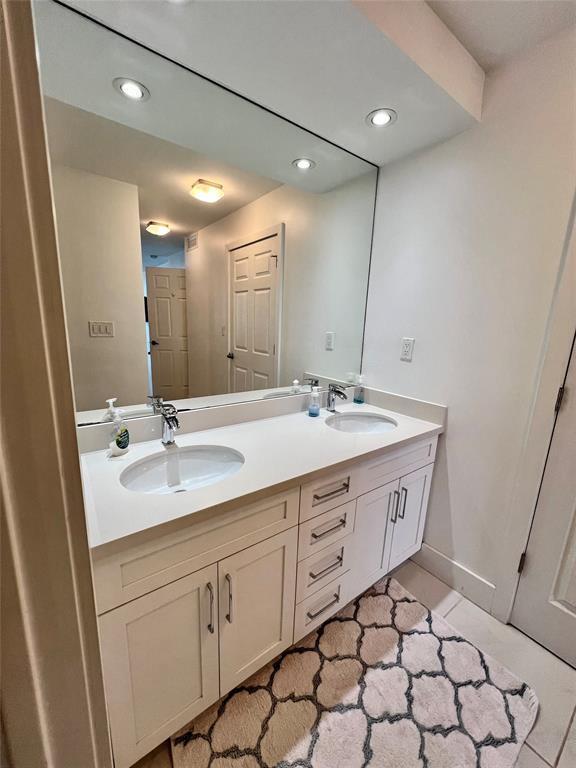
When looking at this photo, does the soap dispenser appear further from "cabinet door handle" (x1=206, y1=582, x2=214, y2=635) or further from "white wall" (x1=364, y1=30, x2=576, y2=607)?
"white wall" (x1=364, y1=30, x2=576, y2=607)

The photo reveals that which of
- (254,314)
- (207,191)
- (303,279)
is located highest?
(207,191)

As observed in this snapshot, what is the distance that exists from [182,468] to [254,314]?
0.85m

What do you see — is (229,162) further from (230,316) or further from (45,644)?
(45,644)

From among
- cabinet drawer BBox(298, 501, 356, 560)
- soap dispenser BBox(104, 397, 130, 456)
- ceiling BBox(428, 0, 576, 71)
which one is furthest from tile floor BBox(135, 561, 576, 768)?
ceiling BBox(428, 0, 576, 71)

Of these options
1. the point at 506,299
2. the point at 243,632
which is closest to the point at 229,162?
the point at 506,299

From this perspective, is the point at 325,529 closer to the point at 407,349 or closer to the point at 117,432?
the point at 117,432

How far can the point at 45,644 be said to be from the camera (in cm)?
34

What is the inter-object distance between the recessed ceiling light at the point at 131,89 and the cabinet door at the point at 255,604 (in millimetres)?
1600

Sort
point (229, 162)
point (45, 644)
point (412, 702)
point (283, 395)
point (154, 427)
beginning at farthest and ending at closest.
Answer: point (283, 395), point (229, 162), point (154, 427), point (412, 702), point (45, 644)

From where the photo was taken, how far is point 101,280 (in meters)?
1.11

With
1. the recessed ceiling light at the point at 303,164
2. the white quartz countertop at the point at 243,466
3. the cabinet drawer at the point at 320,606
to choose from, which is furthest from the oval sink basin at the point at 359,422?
the recessed ceiling light at the point at 303,164

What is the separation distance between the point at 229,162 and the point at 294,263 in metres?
0.55

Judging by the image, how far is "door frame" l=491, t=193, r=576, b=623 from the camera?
115 centimetres

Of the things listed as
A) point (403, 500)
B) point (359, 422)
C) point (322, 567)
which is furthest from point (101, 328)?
point (403, 500)
